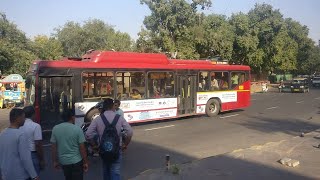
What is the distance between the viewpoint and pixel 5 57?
37.6 metres

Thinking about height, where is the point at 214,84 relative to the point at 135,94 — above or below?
above

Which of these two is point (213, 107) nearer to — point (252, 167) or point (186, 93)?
point (186, 93)

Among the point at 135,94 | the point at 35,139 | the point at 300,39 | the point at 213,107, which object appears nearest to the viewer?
the point at 35,139

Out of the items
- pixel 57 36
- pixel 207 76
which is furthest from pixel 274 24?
pixel 207 76

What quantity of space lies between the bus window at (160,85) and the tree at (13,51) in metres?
24.8

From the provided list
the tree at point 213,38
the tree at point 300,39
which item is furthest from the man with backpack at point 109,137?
the tree at point 300,39

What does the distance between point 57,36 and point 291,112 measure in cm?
4494

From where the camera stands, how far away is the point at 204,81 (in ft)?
61.5

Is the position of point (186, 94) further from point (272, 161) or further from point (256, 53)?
point (256, 53)

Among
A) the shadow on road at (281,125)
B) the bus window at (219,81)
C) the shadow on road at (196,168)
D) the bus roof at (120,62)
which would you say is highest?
the bus roof at (120,62)

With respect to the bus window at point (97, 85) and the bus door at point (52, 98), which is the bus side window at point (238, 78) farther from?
the bus door at point (52, 98)

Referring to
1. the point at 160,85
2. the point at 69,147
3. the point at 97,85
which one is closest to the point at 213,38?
the point at 160,85

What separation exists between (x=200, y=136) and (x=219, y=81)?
6706mm

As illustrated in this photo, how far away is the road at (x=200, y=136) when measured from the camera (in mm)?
9891
